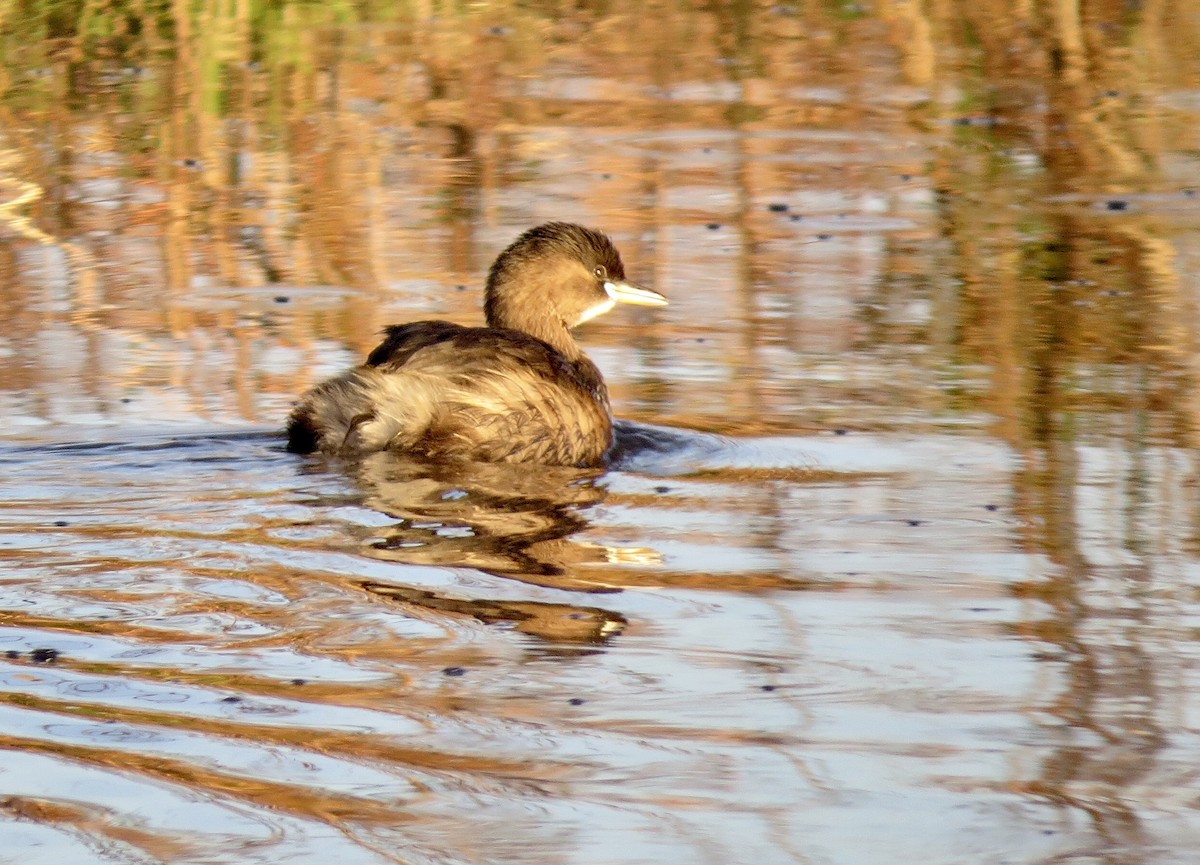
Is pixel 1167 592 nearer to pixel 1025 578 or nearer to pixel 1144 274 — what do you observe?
pixel 1025 578

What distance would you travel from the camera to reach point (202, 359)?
8.55 meters

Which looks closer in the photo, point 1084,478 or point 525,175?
point 1084,478

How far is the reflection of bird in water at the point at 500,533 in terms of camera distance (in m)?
5.46

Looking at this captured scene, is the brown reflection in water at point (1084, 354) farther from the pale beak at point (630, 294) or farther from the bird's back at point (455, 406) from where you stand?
the bird's back at point (455, 406)

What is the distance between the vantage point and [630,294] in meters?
8.85

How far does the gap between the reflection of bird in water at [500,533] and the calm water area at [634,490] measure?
0.02m

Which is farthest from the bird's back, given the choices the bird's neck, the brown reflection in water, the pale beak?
the brown reflection in water

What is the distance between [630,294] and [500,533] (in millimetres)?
2655

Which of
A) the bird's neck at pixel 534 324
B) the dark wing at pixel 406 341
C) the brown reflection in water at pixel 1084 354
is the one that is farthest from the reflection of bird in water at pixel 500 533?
the bird's neck at pixel 534 324

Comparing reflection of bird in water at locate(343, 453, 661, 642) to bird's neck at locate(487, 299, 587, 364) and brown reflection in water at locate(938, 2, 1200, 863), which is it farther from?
bird's neck at locate(487, 299, 587, 364)

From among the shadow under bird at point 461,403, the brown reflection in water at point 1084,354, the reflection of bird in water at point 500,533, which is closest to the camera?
the brown reflection in water at point 1084,354

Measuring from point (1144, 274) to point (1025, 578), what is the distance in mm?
4381

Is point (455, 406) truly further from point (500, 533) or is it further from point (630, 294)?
point (630, 294)

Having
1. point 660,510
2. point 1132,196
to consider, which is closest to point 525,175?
point 1132,196
